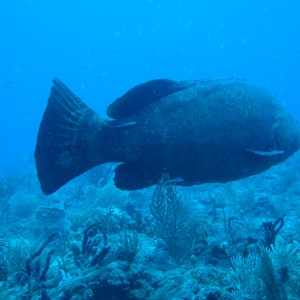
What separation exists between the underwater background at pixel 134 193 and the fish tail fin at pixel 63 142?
99 centimetres

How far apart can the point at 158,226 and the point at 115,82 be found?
602ft

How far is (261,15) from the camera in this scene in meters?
166

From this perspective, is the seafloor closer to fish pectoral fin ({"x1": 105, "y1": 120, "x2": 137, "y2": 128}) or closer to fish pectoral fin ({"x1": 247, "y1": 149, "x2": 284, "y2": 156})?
fish pectoral fin ({"x1": 105, "y1": 120, "x2": 137, "y2": 128})

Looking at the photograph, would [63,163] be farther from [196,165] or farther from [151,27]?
[151,27]

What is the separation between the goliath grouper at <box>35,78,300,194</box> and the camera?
3902mm

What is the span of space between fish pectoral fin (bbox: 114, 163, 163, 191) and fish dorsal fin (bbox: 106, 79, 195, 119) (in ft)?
2.11

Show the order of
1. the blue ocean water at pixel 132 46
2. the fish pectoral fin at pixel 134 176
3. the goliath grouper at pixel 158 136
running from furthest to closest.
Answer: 1. the blue ocean water at pixel 132 46
2. the fish pectoral fin at pixel 134 176
3. the goliath grouper at pixel 158 136

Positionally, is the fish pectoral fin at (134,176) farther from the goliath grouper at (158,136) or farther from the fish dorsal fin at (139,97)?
the fish dorsal fin at (139,97)

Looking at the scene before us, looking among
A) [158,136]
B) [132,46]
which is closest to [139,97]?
[158,136]

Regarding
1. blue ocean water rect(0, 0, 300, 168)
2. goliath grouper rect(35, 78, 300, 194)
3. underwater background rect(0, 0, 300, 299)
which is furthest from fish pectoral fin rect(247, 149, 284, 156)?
blue ocean water rect(0, 0, 300, 168)

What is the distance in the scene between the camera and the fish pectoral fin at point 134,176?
4.03 metres

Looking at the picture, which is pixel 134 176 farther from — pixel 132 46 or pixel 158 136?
pixel 132 46

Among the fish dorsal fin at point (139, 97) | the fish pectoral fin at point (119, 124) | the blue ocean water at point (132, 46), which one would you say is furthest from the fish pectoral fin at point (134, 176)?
the blue ocean water at point (132, 46)

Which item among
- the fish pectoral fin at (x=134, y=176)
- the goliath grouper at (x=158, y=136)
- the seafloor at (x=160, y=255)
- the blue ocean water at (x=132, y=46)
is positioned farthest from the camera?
the blue ocean water at (x=132, y=46)
